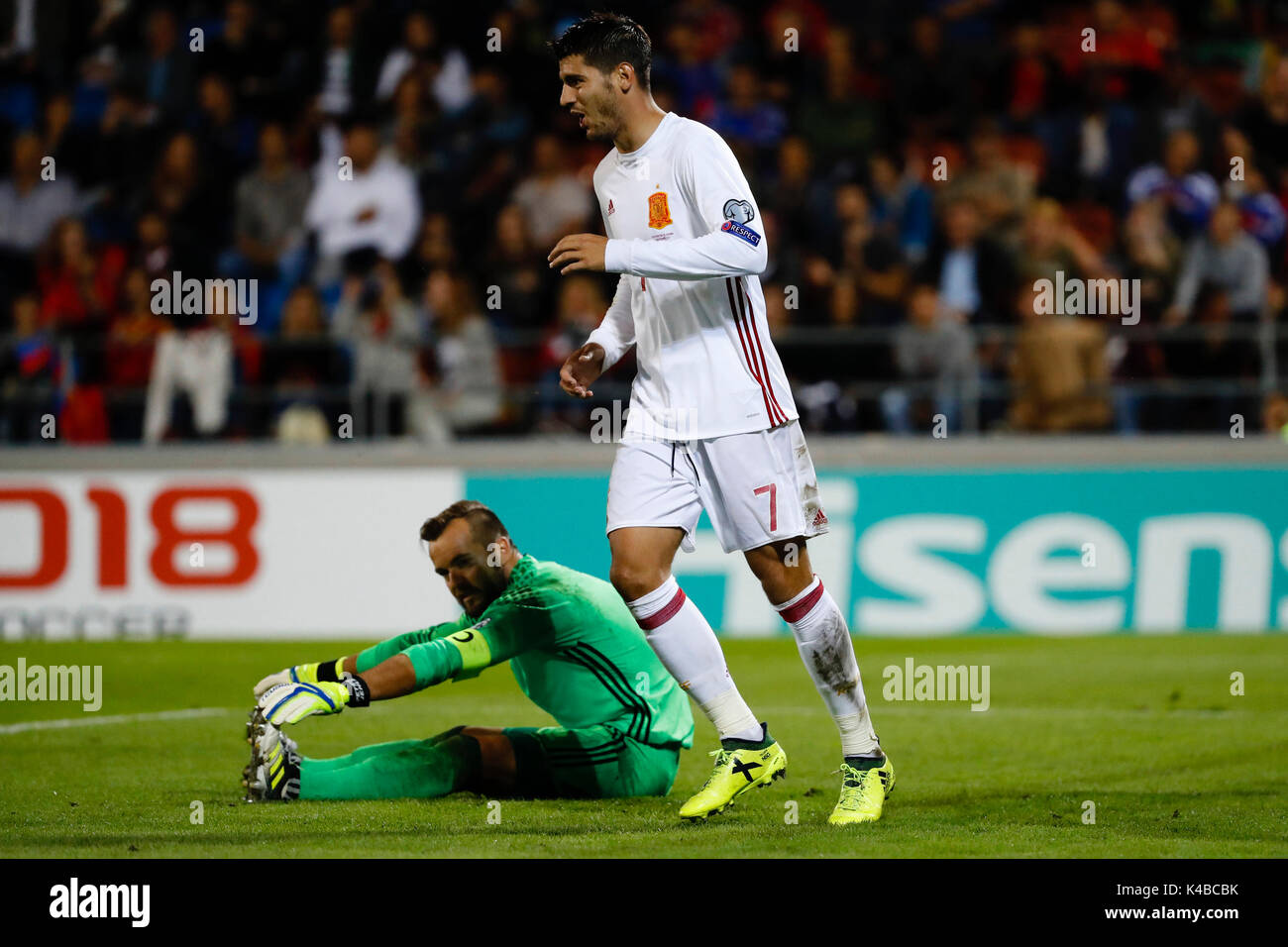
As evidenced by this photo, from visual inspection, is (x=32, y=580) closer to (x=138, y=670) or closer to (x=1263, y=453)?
(x=138, y=670)

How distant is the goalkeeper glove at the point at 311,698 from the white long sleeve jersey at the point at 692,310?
1171mm

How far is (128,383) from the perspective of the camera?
13.0 metres

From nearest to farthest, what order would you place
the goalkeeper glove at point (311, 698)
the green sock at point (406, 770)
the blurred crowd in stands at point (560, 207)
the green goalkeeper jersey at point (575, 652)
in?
the goalkeeper glove at point (311, 698), the green goalkeeper jersey at point (575, 652), the green sock at point (406, 770), the blurred crowd in stands at point (560, 207)

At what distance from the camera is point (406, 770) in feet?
20.5

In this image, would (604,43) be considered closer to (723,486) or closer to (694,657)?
(723,486)

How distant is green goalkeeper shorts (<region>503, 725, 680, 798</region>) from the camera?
6.20 m

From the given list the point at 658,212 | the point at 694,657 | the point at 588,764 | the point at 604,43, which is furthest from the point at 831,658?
the point at 604,43

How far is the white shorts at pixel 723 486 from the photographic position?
5.62 meters

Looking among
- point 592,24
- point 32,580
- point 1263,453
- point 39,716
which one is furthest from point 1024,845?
point 32,580

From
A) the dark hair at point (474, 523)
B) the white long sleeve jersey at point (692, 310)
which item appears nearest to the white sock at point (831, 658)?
the white long sleeve jersey at point (692, 310)

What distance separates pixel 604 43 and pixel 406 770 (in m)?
2.56

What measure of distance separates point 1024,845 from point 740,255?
1939 millimetres

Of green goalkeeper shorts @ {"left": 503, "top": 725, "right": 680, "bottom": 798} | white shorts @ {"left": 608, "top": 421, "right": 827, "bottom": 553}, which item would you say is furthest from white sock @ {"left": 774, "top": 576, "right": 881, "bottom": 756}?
green goalkeeper shorts @ {"left": 503, "top": 725, "right": 680, "bottom": 798}

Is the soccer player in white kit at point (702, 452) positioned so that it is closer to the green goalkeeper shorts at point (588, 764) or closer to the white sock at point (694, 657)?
the white sock at point (694, 657)
